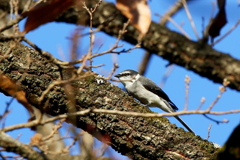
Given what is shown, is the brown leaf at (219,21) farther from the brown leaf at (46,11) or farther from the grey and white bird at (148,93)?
the grey and white bird at (148,93)

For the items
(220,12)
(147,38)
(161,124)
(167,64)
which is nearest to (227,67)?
(167,64)

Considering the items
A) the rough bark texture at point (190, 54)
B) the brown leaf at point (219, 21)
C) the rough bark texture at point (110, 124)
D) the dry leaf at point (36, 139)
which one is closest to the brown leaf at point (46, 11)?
the dry leaf at point (36, 139)

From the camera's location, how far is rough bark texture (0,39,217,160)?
4293mm

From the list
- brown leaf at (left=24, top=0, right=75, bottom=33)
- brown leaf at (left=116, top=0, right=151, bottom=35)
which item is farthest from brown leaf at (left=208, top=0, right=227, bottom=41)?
brown leaf at (left=24, top=0, right=75, bottom=33)

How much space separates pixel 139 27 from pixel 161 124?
8.60ft

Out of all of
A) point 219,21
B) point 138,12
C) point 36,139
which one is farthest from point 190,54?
point 138,12

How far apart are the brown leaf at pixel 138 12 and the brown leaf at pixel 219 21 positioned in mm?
1349

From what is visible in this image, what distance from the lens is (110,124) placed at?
14.1ft

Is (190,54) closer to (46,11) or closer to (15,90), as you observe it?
(15,90)

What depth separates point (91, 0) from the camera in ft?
23.3

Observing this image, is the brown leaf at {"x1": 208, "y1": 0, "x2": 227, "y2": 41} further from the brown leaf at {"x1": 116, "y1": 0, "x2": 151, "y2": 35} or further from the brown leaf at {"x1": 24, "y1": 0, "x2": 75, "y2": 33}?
the brown leaf at {"x1": 24, "y1": 0, "x2": 75, "y2": 33}

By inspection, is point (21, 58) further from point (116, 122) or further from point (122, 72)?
point (122, 72)

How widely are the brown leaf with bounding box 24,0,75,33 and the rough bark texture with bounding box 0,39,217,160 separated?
218 centimetres

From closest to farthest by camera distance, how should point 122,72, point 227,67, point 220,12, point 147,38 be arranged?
point 220,12
point 227,67
point 147,38
point 122,72
